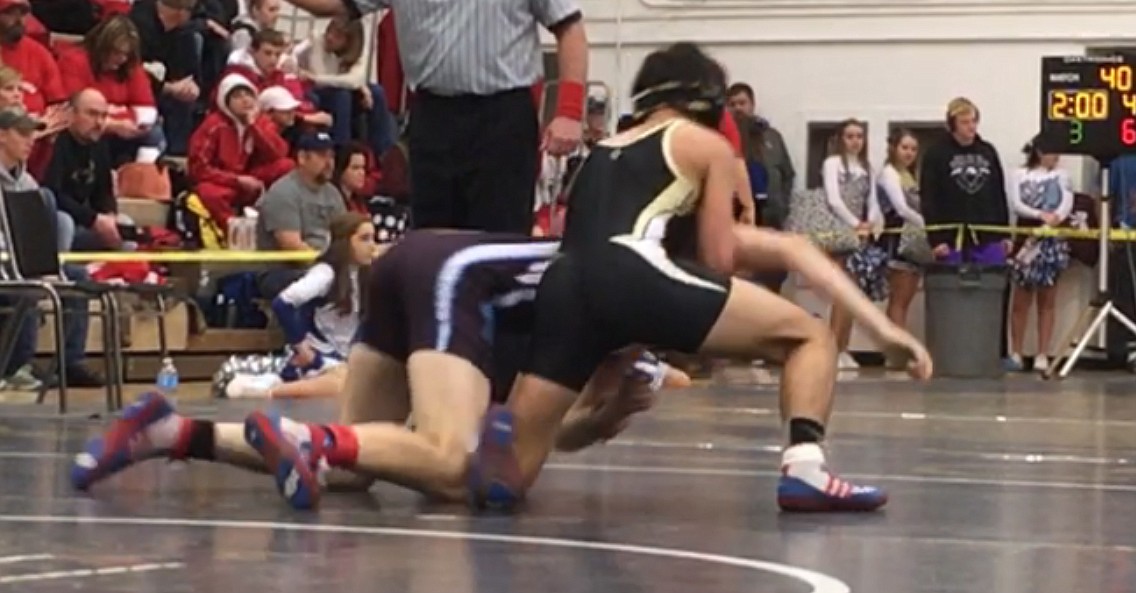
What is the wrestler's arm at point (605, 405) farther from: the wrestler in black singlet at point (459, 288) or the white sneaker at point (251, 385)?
the white sneaker at point (251, 385)

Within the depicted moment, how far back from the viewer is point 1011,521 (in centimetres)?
703

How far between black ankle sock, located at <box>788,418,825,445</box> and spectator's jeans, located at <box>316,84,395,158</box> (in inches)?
469

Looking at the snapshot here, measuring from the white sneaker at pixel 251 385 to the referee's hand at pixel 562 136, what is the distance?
5.84m

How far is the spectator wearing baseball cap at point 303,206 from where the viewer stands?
54.2ft

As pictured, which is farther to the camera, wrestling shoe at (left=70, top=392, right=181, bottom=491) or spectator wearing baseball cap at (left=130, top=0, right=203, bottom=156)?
spectator wearing baseball cap at (left=130, top=0, right=203, bottom=156)

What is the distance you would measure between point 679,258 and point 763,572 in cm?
164

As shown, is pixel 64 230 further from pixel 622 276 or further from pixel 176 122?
pixel 622 276

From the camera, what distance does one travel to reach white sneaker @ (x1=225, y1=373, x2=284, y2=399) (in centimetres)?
1427

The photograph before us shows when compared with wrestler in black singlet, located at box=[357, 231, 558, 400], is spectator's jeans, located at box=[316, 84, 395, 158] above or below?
below

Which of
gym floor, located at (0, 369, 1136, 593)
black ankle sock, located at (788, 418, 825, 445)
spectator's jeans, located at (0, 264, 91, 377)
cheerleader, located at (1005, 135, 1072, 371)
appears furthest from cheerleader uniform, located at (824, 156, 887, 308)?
black ankle sock, located at (788, 418, 825, 445)

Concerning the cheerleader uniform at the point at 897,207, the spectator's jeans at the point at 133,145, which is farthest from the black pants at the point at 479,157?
the cheerleader uniform at the point at 897,207

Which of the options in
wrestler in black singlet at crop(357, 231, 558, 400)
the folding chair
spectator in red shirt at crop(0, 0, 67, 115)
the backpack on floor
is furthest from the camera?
the backpack on floor

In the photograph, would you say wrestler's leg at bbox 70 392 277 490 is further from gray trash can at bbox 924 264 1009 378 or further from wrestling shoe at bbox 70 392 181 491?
gray trash can at bbox 924 264 1009 378

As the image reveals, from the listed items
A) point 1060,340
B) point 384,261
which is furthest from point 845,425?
point 1060,340
